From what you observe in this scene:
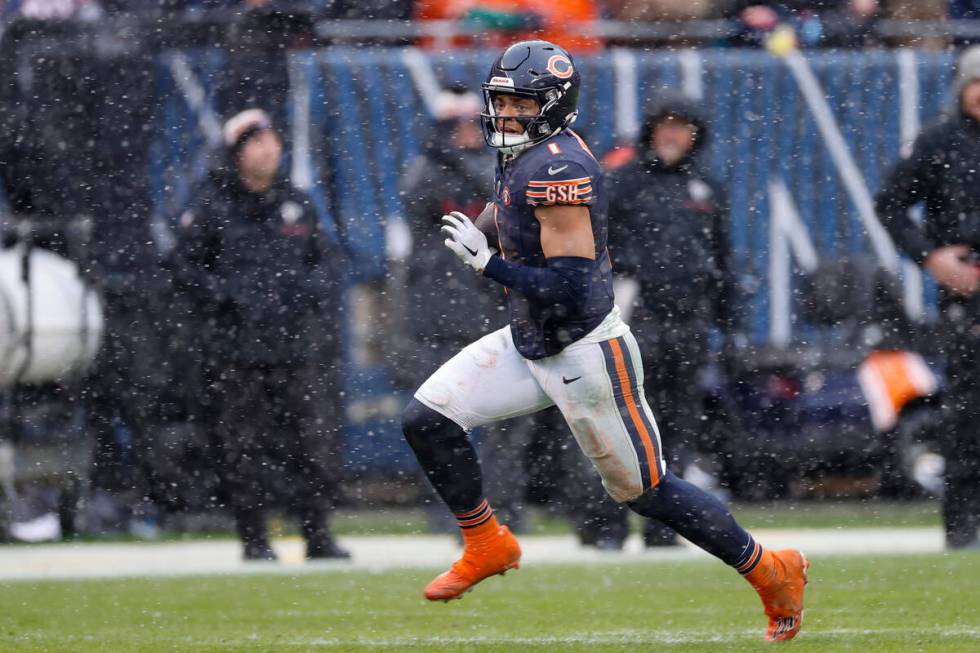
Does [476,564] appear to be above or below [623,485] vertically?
below

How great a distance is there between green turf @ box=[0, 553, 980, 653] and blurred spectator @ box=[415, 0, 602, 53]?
260 cm

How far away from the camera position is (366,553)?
842 cm

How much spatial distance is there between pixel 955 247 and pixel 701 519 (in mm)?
3146

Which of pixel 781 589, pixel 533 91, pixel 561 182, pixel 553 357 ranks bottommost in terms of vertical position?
pixel 781 589

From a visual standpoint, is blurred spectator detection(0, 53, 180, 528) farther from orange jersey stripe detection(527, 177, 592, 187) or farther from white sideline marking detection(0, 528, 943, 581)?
orange jersey stripe detection(527, 177, 592, 187)

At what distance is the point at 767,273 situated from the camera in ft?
30.5

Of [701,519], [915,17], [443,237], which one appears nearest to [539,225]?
[701,519]

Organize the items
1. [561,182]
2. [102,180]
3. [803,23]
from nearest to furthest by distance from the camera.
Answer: [561,182], [102,180], [803,23]

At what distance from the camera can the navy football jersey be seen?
5.49m

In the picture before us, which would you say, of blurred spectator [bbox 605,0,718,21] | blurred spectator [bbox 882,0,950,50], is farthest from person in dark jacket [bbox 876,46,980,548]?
blurred spectator [bbox 605,0,718,21]

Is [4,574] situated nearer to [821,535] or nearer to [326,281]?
[326,281]

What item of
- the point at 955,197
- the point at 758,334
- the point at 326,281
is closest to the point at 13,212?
the point at 326,281

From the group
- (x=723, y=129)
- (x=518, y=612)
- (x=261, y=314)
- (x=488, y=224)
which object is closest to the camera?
(x=488, y=224)

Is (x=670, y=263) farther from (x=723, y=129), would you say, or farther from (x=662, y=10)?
(x=662, y=10)
